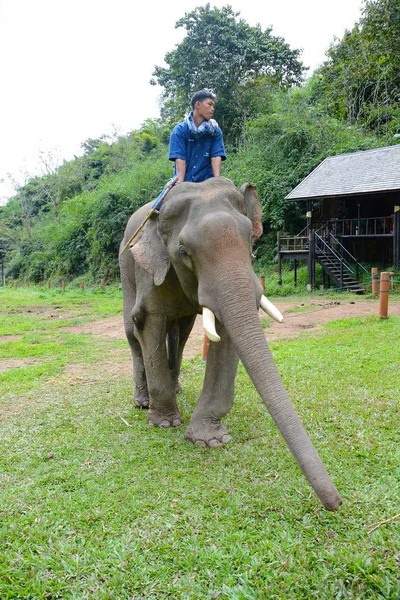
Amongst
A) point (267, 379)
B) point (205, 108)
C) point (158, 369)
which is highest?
point (205, 108)

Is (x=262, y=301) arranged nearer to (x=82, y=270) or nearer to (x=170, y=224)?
(x=170, y=224)

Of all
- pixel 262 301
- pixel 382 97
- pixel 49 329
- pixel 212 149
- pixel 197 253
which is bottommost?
pixel 49 329

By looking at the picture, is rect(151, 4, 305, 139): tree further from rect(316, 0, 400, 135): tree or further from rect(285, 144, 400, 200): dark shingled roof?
rect(285, 144, 400, 200): dark shingled roof

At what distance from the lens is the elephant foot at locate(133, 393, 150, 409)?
5.60m

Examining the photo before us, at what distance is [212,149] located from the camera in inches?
190

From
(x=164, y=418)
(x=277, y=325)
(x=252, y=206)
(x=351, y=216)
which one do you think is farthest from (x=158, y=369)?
(x=351, y=216)

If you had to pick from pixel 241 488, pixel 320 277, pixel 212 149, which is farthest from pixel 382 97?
pixel 241 488

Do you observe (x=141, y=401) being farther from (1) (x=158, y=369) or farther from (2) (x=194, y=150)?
(2) (x=194, y=150)

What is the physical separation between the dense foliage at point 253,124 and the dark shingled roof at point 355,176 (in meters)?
3.22

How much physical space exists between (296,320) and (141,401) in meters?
7.30

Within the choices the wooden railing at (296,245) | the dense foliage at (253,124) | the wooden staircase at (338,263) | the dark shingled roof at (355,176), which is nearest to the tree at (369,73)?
the dense foliage at (253,124)

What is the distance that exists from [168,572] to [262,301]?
2059 millimetres

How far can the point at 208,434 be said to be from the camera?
14.1 feet

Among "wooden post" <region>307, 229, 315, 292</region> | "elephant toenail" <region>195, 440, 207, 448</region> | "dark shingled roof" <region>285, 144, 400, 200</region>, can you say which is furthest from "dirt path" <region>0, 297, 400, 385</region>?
"dark shingled roof" <region>285, 144, 400, 200</region>
